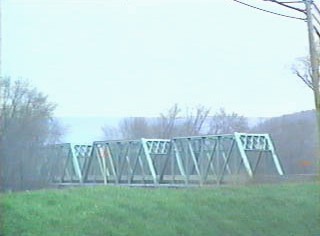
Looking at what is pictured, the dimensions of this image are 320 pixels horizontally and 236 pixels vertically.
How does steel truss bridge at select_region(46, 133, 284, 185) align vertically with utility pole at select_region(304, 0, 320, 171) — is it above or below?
below

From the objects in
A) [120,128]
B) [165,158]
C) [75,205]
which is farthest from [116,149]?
[75,205]

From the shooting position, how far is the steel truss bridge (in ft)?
50.1

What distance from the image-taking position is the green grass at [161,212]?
11070 millimetres

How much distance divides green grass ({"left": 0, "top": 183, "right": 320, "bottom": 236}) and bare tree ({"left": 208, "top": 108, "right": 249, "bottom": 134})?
12.2ft

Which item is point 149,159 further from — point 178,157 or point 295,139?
point 295,139

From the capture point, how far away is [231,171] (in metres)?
18.5

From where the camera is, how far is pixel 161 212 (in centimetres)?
1277

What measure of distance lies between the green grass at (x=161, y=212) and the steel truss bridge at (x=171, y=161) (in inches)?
52.9

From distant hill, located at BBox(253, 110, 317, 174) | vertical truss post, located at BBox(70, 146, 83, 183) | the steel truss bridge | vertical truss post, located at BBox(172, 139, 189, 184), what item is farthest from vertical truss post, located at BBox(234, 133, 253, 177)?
vertical truss post, located at BBox(70, 146, 83, 183)

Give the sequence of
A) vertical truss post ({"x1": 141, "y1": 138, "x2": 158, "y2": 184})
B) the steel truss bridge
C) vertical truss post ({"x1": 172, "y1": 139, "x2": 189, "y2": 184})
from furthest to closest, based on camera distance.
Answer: vertical truss post ({"x1": 172, "y1": 139, "x2": 189, "y2": 184}) → vertical truss post ({"x1": 141, "y1": 138, "x2": 158, "y2": 184}) → the steel truss bridge

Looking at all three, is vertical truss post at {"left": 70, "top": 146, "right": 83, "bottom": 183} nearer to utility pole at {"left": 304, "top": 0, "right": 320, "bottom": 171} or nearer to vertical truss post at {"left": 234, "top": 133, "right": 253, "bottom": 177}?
vertical truss post at {"left": 234, "top": 133, "right": 253, "bottom": 177}

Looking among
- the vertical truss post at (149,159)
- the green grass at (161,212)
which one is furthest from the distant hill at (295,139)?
the vertical truss post at (149,159)

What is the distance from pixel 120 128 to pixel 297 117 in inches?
230

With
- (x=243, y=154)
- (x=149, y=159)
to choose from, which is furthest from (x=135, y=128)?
(x=243, y=154)
